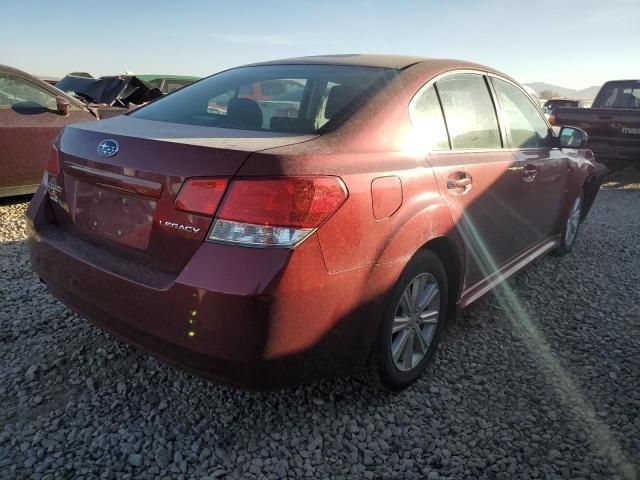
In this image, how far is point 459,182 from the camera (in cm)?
251

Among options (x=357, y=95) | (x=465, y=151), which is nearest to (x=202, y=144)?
(x=357, y=95)

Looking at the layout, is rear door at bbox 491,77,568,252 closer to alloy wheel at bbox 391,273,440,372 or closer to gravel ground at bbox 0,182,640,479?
gravel ground at bbox 0,182,640,479

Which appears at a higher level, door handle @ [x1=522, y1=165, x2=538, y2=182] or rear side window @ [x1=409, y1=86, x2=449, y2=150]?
rear side window @ [x1=409, y1=86, x2=449, y2=150]

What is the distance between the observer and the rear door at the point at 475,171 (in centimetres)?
247

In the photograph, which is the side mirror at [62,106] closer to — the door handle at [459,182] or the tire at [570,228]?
the door handle at [459,182]

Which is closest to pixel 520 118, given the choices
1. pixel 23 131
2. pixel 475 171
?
pixel 475 171

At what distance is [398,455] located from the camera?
6.85 ft

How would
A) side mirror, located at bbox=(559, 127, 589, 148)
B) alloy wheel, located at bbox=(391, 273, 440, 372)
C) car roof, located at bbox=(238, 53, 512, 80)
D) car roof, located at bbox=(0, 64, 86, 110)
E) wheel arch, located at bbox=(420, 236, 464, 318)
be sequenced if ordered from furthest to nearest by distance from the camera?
car roof, located at bbox=(0, 64, 86, 110) → side mirror, located at bbox=(559, 127, 589, 148) → car roof, located at bbox=(238, 53, 512, 80) → wheel arch, located at bbox=(420, 236, 464, 318) → alloy wheel, located at bbox=(391, 273, 440, 372)

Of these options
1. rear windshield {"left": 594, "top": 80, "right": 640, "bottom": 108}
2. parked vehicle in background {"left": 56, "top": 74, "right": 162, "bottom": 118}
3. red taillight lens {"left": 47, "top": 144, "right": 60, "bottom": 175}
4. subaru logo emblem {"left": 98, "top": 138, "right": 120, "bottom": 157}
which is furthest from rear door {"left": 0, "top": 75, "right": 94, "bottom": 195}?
rear windshield {"left": 594, "top": 80, "right": 640, "bottom": 108}

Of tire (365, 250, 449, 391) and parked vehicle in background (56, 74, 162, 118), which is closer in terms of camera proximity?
tire (365, 250, 449, 391)

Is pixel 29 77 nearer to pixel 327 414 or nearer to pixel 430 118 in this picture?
pixel 430 118

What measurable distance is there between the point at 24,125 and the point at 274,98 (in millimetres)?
3616

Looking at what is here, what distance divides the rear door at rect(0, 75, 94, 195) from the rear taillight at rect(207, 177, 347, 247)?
4.07 metres

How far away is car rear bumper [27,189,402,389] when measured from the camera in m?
1.70
